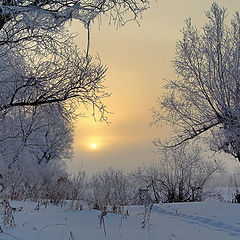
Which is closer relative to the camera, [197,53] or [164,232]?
[164,232]

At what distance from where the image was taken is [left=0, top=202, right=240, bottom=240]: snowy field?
13.6ft

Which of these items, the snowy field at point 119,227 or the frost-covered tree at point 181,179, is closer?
the snowy field at point 119,227

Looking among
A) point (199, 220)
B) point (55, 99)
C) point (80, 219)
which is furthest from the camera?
point (55, 99)

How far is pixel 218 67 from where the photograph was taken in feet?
41.9

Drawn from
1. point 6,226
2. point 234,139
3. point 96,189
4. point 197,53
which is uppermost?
point 197,53

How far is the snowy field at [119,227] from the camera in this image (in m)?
4.13

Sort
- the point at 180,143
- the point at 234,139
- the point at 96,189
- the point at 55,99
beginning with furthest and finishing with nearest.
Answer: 1. the point at 180,143
2. the point at 234,139
3. the point at 55,99
4. the point at 96,189

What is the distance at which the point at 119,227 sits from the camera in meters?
4.77

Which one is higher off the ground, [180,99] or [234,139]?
[180,99]

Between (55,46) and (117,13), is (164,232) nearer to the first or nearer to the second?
(117,13)

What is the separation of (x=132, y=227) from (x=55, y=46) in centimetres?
450

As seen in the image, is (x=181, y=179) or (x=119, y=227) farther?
(x=181, y=179)

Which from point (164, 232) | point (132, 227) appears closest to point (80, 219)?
point (132, 227)

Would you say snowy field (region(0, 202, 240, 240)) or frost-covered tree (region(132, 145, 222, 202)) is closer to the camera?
snowy field (region(0, 202, 240, 240))
